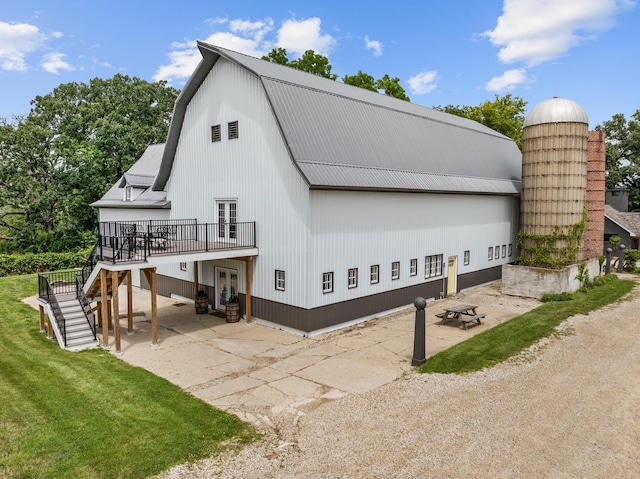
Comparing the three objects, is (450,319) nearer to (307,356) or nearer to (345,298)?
(345,298)

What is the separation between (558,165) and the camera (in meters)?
22.1

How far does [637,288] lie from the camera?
923 inches

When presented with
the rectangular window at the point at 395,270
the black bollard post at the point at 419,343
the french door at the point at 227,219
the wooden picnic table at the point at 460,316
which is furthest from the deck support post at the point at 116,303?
the wooden picnic table at the point at 460,316

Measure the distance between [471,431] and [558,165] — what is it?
17.7 m

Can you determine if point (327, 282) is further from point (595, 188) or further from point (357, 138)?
point (595, 188)

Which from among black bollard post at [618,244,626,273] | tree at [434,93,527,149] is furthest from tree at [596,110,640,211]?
black bollard post at [618,244,626,273]

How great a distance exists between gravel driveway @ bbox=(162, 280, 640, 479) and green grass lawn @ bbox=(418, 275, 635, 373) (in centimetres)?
61

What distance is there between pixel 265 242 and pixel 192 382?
20.3 feet

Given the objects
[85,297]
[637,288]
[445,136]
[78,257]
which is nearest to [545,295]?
[637,288]

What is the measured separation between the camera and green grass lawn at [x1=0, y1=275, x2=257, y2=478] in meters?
7.60

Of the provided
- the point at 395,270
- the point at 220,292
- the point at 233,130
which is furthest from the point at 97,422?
the point at 395,270

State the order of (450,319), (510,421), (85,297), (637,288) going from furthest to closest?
(637,288)
(450,319)
(85,297)
(510,421)

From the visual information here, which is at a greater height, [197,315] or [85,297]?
[85,297]

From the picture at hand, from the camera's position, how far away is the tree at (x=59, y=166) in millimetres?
31062
